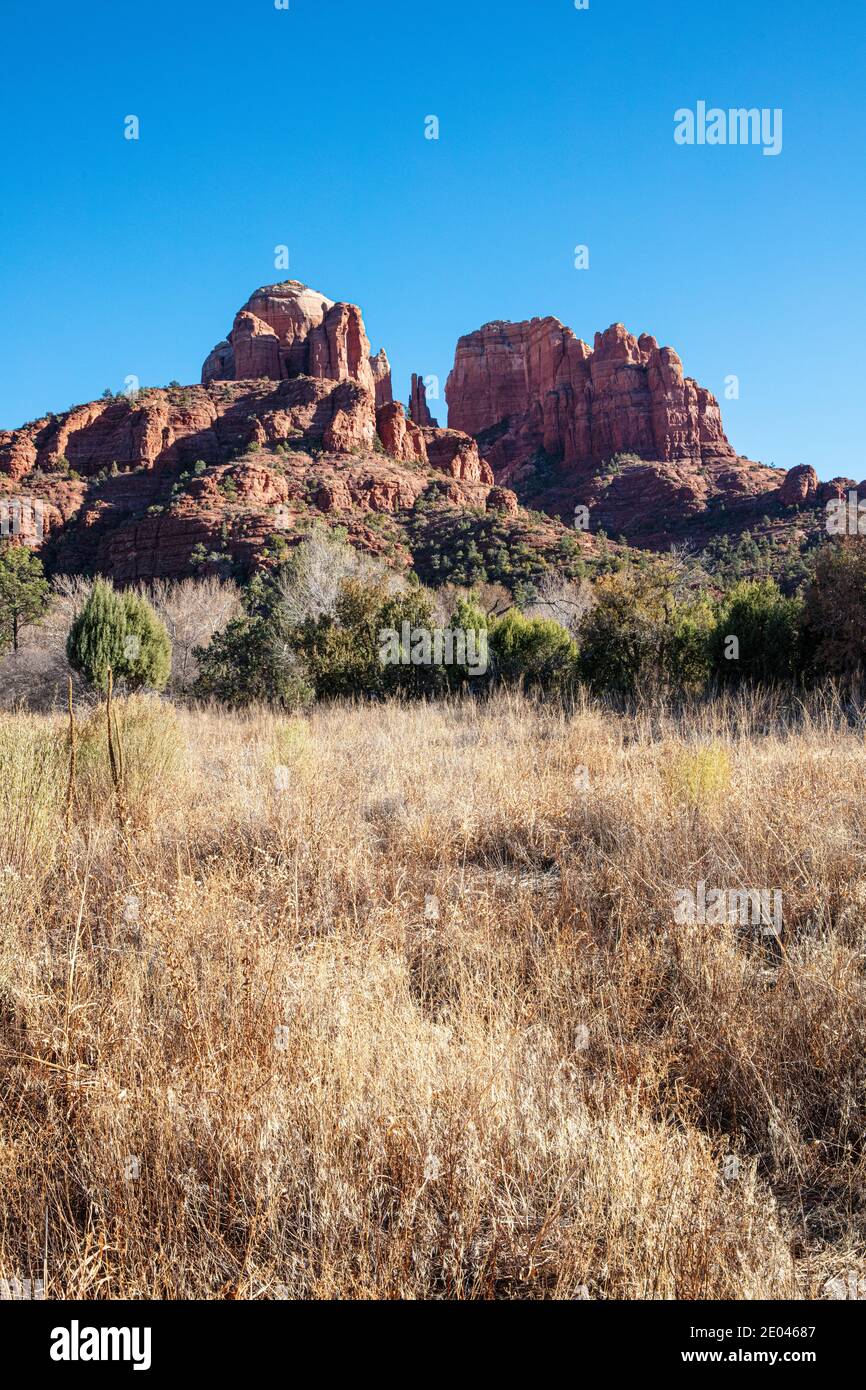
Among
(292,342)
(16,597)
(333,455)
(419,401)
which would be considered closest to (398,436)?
(333,455)

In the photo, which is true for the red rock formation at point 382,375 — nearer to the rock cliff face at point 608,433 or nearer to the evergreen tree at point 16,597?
the rock cliff face at point 608,433

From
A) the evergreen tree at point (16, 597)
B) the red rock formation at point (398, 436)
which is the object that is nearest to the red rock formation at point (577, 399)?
the red rock formation at point (398, 436)

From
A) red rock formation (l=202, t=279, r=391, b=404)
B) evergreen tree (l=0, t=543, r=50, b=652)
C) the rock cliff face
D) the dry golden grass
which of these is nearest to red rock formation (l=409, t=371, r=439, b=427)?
the rock cliff face

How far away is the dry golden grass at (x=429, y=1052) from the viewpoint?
1.48 m

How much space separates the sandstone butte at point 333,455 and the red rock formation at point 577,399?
258mm

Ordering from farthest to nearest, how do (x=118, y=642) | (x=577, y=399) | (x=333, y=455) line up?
(x=577, y=399), (x=333, y=455), (x=118, y=642)

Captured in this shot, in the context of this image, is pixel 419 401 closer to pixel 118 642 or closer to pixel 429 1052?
pixel 118 642

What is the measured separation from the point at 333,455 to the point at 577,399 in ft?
135

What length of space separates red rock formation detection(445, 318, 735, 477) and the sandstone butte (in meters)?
0.26

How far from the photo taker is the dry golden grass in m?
1.48

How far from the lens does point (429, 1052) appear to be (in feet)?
6.70

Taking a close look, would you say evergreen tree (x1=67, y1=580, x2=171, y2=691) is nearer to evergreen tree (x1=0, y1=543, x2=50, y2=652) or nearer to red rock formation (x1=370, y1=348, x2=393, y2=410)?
evergreen tree (x1=0, y1=543, x2=50, y2=652)

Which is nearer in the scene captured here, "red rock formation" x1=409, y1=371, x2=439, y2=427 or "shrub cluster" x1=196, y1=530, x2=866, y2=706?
"shrub cluster" x1=196, y1=530, x2=866, y2=706
